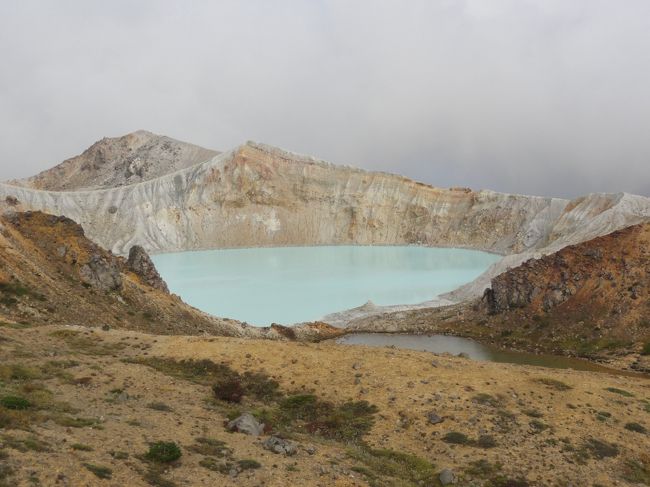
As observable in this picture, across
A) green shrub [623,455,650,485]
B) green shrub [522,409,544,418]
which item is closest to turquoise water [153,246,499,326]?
green shrub [522,409,544,418]

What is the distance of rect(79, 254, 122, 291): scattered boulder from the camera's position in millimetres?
47844

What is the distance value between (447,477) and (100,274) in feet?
131

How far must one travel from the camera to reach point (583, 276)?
201 ft

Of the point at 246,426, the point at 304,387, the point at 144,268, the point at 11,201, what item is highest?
the point at 11,201

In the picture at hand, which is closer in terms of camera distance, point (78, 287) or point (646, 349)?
point (78, 287)

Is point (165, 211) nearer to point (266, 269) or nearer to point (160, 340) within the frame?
point (266, 269)

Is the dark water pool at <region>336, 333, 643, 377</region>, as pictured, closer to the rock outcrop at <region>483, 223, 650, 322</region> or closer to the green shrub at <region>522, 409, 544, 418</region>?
the rock outcrop at <region>483, 223, 650, 322</region>

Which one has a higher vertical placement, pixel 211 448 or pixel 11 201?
pixel 11 201

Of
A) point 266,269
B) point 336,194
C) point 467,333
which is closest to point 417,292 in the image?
point 467,333

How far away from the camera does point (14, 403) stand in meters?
17.5

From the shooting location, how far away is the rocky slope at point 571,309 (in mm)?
52562

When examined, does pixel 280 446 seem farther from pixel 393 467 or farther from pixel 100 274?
pixel 100 274

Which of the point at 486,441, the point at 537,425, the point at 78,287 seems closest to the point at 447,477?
the point at 486,441

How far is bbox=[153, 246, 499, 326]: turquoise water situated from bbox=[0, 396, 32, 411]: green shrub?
1928 inches
